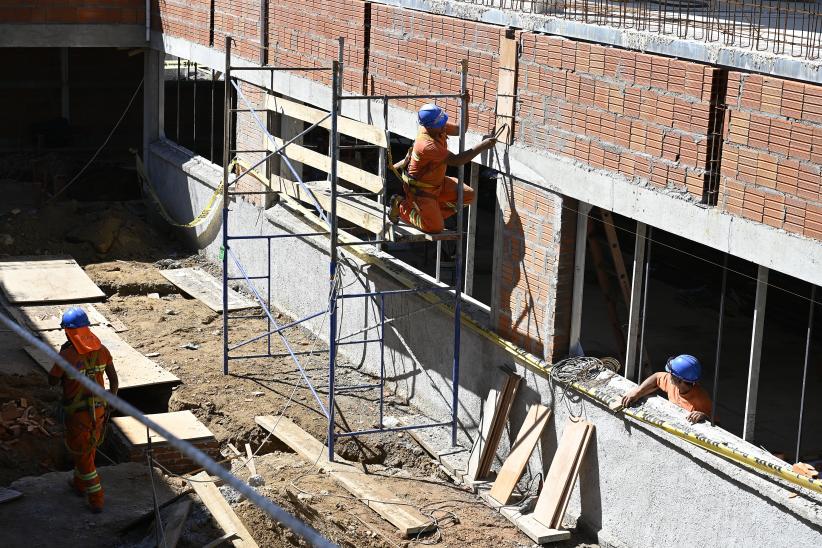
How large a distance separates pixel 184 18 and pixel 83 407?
1162 cm

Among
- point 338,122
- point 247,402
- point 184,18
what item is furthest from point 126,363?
point 184,18

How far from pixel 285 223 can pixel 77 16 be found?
7.08m

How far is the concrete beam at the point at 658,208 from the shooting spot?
28.3 feet

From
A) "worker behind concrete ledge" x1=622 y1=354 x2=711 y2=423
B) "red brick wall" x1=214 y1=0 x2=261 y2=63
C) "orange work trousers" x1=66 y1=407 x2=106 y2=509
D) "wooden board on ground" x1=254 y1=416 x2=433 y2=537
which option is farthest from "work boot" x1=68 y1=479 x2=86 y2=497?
"red brick wall" x1=214 y1=0 x2=261 y2=63

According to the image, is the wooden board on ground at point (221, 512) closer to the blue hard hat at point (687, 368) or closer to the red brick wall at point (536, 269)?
the red brick wall at point (536, 269)

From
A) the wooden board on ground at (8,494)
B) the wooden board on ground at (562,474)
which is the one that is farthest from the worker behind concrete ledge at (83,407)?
the wooden board on ground at (562,474)

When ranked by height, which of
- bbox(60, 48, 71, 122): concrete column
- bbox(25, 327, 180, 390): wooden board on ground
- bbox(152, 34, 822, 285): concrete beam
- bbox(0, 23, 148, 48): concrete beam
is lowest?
bbox(25, 327, 180, 390): wooden board on ground

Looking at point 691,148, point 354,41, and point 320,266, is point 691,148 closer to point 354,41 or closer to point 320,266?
point 354,41

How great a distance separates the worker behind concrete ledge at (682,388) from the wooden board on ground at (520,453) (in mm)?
1274

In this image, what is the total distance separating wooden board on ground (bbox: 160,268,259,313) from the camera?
17406 millimetres

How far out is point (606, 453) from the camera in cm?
1069

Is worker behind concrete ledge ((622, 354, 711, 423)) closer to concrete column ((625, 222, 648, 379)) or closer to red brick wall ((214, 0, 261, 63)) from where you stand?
concrete column ((625, 222, 648, 379))

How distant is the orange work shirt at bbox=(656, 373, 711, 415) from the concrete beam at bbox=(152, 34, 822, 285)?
4.43 ft

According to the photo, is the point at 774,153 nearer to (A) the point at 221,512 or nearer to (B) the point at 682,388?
(B) the point at 682,388
